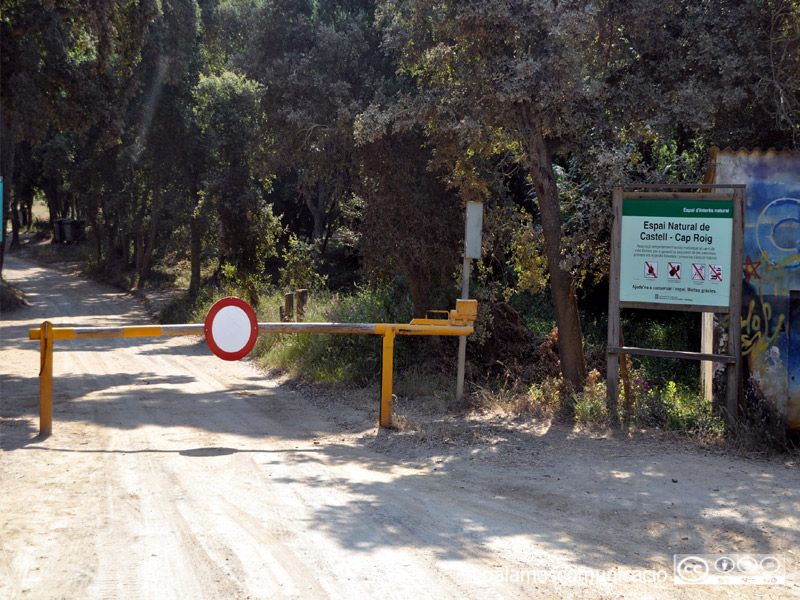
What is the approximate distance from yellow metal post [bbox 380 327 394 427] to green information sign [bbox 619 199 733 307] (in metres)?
2.71

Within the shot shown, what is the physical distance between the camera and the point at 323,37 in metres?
13.2

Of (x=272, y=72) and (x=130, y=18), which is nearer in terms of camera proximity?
(x=272, y=72)

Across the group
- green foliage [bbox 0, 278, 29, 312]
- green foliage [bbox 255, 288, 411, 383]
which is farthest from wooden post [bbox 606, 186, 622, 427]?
green foliage [bbox 0, 278, 29, 312]

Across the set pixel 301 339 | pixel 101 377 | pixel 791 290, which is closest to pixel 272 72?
pixel 301 339

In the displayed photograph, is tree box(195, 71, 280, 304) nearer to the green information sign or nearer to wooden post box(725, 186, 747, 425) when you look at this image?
the green information sign

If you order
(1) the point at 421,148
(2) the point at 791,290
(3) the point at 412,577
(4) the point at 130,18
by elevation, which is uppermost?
(4) the point at 130,18

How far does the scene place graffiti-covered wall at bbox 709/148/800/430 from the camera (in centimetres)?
823

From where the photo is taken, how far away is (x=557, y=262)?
33.3 ft

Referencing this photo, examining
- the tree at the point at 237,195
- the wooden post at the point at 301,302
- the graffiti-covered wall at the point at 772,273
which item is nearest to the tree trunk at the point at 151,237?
the tree at the point at 237,195

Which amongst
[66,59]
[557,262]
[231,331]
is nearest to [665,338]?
[557,262]

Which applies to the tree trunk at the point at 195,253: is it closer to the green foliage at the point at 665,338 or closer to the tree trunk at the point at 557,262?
the green foliage at the point at 665,338

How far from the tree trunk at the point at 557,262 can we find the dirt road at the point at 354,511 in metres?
1.90

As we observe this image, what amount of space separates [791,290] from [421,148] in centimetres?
624

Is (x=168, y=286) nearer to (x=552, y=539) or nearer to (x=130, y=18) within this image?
(x=130, y=18)
